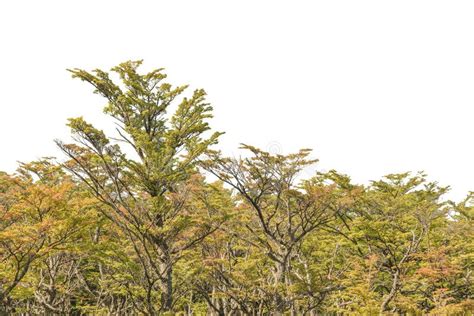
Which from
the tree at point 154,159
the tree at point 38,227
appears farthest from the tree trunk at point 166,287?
the tree at point 38,227

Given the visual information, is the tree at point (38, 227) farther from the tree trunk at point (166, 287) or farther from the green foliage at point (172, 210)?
the tree trunk at point (166, 287)

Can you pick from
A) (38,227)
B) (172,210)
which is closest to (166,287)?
(172,210)

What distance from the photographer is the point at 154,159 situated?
14234mm

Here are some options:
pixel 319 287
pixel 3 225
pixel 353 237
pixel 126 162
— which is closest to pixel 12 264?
pixel 3 225

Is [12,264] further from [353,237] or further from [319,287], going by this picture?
[353,237]

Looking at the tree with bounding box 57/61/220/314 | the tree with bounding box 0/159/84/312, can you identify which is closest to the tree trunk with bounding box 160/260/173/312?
the tree with bounding box 57/61/220/314

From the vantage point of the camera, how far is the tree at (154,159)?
13392 mm

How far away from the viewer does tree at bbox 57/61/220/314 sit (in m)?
13.4

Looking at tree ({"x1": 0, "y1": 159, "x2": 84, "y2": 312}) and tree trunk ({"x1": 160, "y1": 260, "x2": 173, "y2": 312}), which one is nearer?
tree ({"x1": 0, "y1": 159, "x2": 84, "y2": 312})

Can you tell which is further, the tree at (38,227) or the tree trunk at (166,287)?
the tree trunk at (166,287)

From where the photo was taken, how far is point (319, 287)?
53.3 ft

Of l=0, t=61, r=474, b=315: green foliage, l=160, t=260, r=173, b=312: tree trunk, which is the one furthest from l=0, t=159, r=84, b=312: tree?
l=160, t=260, r=173, b=312: tree trunk

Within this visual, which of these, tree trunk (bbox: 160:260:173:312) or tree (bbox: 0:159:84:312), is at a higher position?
tree (bbox: 0:159:84:312)

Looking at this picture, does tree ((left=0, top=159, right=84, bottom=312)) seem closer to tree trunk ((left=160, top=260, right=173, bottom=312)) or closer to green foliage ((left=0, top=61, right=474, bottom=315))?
green foliage ((left=0, top=61, right=474, bottom=315))
